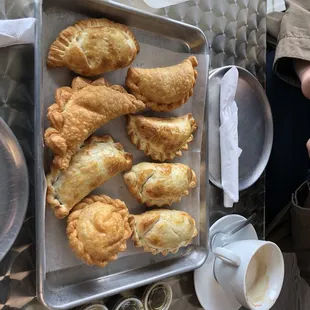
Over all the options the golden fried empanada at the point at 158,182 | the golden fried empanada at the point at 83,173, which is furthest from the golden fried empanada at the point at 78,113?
the golden fried empanada at the point at 158,182

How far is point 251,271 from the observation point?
0.97m

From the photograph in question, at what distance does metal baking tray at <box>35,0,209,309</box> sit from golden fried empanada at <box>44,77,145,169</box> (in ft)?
0.08

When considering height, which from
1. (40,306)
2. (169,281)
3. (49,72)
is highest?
(49,72)

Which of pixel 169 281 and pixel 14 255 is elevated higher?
pixel 14 255

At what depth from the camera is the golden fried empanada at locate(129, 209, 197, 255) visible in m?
0.82

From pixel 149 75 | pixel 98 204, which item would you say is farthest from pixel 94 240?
pixel 149 75

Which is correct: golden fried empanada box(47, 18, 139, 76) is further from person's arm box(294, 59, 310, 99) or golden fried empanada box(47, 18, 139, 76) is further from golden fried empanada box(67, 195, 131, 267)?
person's arm box(294, 59, 310, 99)

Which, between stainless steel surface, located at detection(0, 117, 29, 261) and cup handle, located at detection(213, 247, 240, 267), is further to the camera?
cup handle, located at detection(213, 247, 240, 267)

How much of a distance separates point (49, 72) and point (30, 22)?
9cm

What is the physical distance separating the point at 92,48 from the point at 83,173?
22 cm

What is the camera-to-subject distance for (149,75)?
32.5 inches

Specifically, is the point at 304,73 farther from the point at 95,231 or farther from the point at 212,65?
the point at 95,231

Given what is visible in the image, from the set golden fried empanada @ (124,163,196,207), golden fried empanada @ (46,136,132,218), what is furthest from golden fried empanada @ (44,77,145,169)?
golden fried empanada @ (124,163,196,207)

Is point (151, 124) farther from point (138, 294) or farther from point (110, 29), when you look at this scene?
point (138, 294)
